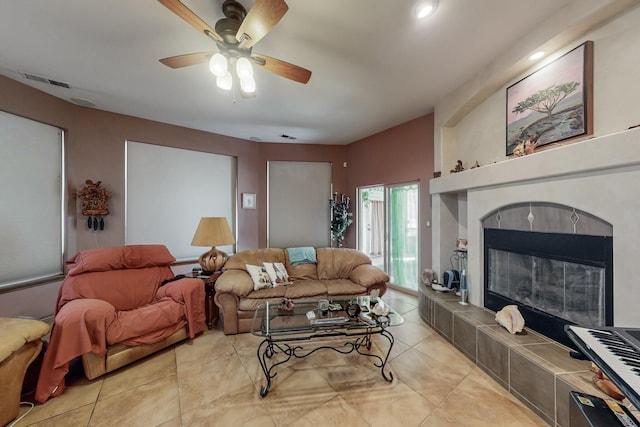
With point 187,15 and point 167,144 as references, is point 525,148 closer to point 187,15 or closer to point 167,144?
point 187,15

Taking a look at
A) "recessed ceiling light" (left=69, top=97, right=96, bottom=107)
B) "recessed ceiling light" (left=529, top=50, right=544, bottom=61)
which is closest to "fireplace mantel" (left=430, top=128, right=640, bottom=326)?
"recessed ceiling light" (left=529, top=50, right=544, bottom=61)

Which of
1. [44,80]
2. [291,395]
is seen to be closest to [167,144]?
[44,80]

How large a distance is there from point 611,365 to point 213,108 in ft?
14.0

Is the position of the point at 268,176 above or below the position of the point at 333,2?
below

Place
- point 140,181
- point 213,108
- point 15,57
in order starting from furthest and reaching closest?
1. point 140,181
2. point 213,108
3. point 15,57

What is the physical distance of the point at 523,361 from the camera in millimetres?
1738

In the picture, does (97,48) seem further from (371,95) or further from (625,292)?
(625,292)

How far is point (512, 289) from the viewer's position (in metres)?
2.35

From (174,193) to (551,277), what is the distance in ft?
16.7

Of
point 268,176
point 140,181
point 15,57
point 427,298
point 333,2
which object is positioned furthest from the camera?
point 268,176

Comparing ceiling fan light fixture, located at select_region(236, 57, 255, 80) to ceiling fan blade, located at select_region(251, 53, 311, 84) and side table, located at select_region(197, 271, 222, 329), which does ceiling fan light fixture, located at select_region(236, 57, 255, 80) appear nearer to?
ceiling fan blade, located at select_region(251, 53, 311, 84)

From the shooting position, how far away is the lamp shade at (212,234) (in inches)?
119

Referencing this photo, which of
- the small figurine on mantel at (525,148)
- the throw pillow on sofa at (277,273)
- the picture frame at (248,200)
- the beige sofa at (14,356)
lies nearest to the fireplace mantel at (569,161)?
→ the small figurine on mantel at (525,148)

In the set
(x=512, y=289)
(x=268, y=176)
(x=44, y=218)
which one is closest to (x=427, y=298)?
(x=512, y=289)
